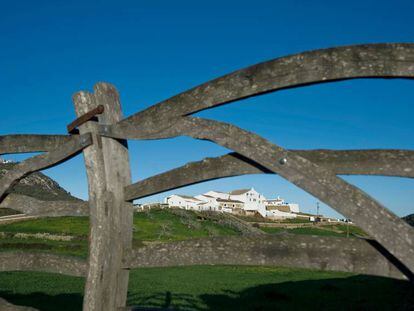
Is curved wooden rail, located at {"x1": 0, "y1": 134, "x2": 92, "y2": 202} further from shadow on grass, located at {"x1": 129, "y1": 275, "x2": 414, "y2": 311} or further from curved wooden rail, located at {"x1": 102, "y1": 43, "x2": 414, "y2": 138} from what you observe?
shadow on grass, located at {"x1": 129, "y1": 275, "x2": 414, "y2": 311}

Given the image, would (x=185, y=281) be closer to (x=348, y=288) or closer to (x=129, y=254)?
(x=348, y=288)

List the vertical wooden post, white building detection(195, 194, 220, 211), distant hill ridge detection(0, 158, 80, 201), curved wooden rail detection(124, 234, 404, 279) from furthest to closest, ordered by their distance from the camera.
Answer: white building detection(195, 194, 220, 211)
distant hill ridge detection(0, 158, 80, 201)
the vertical wooden post
curved wooden rail detection(124, 234, 404, 279)

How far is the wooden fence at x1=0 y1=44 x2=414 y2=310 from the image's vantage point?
8.75 ft

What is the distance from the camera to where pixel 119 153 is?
13.3 feet

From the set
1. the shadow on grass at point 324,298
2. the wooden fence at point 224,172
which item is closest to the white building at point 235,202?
the shadow on grass at point 324,298

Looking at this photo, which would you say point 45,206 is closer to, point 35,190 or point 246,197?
point 35,190

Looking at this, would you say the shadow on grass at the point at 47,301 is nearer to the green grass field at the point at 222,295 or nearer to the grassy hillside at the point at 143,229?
the green grass field at the point at 222,295

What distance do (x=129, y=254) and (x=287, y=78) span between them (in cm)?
213

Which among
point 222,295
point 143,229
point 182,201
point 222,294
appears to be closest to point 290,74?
point 222,295

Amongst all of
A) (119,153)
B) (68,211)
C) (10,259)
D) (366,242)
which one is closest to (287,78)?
(366,242)

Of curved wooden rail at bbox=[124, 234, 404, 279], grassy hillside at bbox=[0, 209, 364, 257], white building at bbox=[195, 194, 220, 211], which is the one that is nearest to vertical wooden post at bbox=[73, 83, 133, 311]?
curved wooden rail at bbox=[124, 234, 404, 279]

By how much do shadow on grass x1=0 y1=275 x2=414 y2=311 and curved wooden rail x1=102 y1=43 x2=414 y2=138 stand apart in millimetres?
7391

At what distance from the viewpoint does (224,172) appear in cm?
328

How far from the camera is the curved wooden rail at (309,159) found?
9.46 ft
